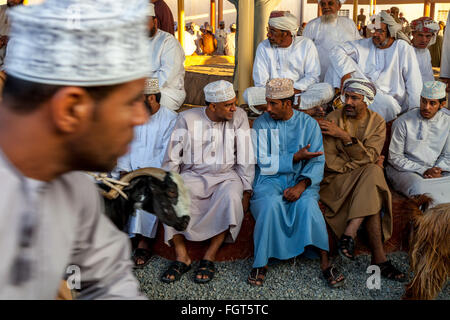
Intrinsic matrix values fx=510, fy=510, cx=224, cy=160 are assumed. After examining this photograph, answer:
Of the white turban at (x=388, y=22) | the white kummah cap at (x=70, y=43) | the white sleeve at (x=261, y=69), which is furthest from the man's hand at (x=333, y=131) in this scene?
the white kummah cap at (x=70, y=43)

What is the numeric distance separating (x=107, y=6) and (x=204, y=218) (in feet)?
11.1

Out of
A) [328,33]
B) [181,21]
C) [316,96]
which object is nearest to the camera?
[316,96]

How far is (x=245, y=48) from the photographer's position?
21.1 feet

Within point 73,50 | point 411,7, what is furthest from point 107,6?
point 411,7

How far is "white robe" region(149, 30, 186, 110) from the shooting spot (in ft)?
19.9

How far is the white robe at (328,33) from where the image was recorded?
22.6 feet

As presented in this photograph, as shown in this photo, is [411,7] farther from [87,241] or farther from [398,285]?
[87,241]

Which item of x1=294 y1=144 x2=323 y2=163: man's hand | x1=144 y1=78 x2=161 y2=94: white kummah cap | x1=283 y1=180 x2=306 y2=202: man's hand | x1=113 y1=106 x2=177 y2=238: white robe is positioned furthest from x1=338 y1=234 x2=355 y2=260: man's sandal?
x1=144 y1=78 x2=161 y2=94: white kummah cap

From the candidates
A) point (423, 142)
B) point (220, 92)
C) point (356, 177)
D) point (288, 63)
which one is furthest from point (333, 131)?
point (288, 63)

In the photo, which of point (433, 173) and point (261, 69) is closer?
point (433, 173)

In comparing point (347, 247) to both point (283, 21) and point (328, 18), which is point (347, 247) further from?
point (328, 18)

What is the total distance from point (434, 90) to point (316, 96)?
135 cm

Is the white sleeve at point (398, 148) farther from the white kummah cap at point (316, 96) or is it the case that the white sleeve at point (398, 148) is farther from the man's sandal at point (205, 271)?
the man's sandal at point (205, 271)

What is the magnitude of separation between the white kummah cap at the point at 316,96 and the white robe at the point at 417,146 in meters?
1.02
